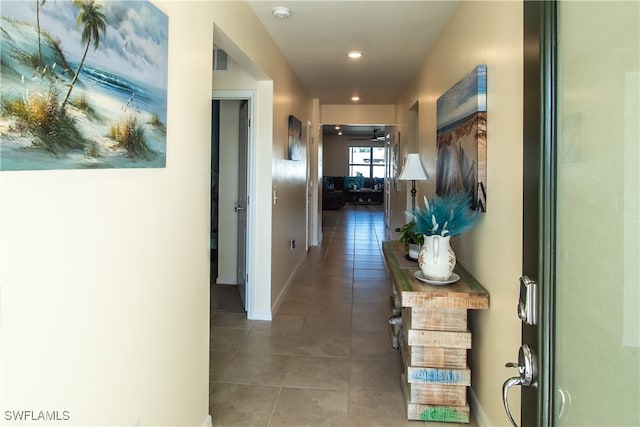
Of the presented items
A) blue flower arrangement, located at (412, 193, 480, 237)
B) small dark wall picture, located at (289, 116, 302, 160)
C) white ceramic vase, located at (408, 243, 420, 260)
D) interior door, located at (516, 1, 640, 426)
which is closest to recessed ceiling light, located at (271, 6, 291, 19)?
small dark wall picture, located at (289, 116, 302, 160)

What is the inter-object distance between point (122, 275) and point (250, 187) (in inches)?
95.3

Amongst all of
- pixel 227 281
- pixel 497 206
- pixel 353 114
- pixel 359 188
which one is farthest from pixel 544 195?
pixel 359 188

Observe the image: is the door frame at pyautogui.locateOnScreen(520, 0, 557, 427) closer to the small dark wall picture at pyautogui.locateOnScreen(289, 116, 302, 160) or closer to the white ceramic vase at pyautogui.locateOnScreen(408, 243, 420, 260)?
the white ceramic vase at pyautogui.locateOnScreen(408, 243, 420, 260)

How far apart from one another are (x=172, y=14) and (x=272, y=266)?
2567 millimetres

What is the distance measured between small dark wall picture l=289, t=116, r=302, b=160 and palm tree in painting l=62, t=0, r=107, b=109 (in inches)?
131

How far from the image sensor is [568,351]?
0.89 m

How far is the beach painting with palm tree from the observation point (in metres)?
0.88

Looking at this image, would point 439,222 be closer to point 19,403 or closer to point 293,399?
point 293,399

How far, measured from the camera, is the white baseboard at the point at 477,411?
2.06 m

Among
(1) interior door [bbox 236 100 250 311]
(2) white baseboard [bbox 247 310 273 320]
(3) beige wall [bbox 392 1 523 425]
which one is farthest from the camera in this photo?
(1) interior door [bbox 236 100 250 311]

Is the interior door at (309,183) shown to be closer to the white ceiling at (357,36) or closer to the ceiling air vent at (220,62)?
the white ceiling at (357,36)

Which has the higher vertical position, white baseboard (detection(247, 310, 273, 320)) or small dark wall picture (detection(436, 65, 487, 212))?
small dark wall picture (detection(436, 65, 487, 212))

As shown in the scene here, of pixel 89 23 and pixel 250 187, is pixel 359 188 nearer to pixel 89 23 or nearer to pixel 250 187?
pixel 250 187

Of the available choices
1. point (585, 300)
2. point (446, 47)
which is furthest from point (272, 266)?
point (585, 300)
